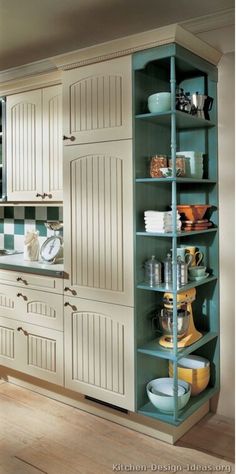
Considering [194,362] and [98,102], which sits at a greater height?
[98,102]

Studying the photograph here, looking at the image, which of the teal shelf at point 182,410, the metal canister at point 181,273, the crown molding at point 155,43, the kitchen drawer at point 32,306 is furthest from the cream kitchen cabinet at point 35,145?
the teal shelf at point 182,410

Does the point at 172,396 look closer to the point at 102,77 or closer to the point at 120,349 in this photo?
the point at 120,349

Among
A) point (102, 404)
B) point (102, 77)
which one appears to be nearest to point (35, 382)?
point (102, 404)

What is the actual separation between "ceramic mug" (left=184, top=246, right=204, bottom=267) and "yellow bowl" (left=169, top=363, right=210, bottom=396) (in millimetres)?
639

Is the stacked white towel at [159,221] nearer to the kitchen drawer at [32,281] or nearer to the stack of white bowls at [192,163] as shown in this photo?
the stack of white bowls at [192,163]

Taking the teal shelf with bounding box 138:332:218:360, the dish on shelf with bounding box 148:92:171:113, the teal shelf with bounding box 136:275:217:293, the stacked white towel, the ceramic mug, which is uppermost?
the dish on shelf with bounding box 148:92:171:113

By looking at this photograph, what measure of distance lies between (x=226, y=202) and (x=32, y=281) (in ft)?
4.53

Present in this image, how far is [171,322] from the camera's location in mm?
2453

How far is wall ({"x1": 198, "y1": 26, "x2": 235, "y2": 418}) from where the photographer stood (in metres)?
2.66

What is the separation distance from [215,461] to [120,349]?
76 centimetres

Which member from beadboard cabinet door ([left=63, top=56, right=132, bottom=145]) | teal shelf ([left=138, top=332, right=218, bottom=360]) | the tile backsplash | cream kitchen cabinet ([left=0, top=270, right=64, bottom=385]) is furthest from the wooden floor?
beadboard cabinet door ([left=63, top=56, right=132, bottom=145])

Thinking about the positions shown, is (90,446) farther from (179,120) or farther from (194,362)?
(179,120)

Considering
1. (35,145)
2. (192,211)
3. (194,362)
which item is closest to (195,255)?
(192,211)

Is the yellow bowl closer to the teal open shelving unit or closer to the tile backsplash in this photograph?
the teal open shelving unit
